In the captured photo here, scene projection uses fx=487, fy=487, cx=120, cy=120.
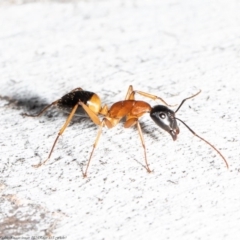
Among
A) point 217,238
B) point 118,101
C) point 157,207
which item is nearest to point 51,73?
point 118,101

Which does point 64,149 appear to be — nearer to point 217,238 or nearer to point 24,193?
point 24,193

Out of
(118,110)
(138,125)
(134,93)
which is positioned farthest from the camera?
(134,93)

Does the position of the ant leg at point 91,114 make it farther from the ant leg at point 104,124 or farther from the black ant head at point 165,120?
the black ant head at point 165,120

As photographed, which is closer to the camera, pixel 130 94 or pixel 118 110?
pixel 118 110

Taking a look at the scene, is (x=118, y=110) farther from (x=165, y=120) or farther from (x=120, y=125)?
(x=165, y=120)

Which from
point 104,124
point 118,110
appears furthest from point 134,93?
point 104,124

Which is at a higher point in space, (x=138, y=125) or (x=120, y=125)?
(x=138, y=125)

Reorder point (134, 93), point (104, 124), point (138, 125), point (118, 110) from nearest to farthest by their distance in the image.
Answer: point (138, 125), point (104, 124), point (118, 110), point (134, 93)
